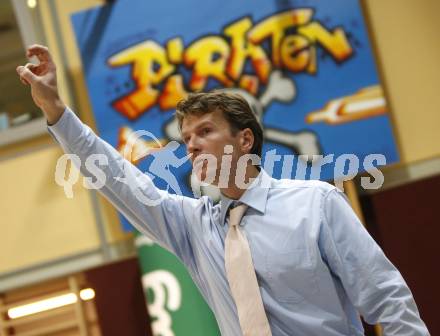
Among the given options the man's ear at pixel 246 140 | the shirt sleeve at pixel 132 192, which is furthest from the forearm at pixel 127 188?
the man's ear at pixel 246 140

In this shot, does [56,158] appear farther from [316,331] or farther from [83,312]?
[316,331]

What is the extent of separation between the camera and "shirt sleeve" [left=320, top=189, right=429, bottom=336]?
1593 mm

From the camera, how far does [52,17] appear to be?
480 cm

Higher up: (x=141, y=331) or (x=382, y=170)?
(x=382, y=170)

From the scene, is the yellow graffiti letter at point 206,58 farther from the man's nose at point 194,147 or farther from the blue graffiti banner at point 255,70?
the man's nose at point 194,147

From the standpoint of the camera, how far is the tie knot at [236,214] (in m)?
1.77

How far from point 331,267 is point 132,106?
307cm

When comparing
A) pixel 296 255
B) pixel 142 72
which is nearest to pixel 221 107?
pixel 296 255

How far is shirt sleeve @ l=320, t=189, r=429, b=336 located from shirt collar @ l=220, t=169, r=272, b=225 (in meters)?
0.17

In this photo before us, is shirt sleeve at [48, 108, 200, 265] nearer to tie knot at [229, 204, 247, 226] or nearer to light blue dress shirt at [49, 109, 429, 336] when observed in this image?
light blue dress shirt at [49, 109, 429, 336]

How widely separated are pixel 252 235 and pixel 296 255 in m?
0.14

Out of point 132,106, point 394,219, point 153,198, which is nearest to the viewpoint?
point 153,198

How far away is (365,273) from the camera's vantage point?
64.6 inches

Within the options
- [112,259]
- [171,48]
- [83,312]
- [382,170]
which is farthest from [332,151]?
[83,312]
